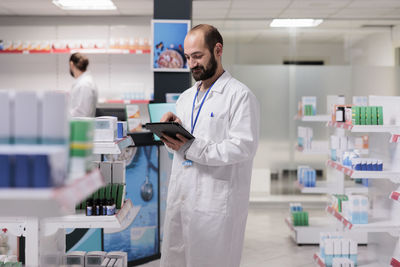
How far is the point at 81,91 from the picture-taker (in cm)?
609

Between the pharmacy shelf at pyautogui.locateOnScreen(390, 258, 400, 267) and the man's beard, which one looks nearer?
the man's beard

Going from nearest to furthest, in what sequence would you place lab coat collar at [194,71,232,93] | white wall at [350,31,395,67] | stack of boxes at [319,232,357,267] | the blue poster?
lab coat collar at [194,71,232,93]
stack of boxes at [319,232,357,267]
the blue poster
white wall at [350,31,395,67]

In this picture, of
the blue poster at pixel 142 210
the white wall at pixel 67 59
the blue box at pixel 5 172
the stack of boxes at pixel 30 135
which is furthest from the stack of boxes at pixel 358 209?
the white wall at pixel 67 59

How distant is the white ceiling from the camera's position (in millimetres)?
6887

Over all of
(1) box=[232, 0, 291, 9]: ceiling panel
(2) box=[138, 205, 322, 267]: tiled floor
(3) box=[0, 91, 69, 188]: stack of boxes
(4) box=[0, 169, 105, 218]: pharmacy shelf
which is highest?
(1) box=[232, 0, 291, 9]: ceiling panel

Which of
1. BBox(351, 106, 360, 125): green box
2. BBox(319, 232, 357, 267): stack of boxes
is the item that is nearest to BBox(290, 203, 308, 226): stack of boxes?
BBox(319, 232, 357, 267): stack of boxes

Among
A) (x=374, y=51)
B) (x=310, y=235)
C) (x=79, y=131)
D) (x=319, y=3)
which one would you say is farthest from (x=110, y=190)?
(x=374, y=51)

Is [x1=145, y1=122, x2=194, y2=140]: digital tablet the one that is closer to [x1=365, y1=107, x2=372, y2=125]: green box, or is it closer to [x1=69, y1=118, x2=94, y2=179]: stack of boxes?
[x1=69, y1=118, x2=94, y2=179]: stack of boxes

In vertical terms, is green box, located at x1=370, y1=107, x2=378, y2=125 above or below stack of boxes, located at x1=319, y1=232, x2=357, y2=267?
above

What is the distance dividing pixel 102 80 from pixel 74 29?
917mm

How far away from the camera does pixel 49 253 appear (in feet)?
8.16

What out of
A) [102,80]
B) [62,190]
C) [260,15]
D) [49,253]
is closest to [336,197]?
[49,253]

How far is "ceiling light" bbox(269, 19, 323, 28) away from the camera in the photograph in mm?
7840

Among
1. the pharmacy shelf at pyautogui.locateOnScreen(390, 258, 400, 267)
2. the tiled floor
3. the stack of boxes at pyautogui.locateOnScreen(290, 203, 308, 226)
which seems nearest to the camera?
the pharmacy shelf at pyautogui.locateOnScreen(390, 258, 400, 267)
